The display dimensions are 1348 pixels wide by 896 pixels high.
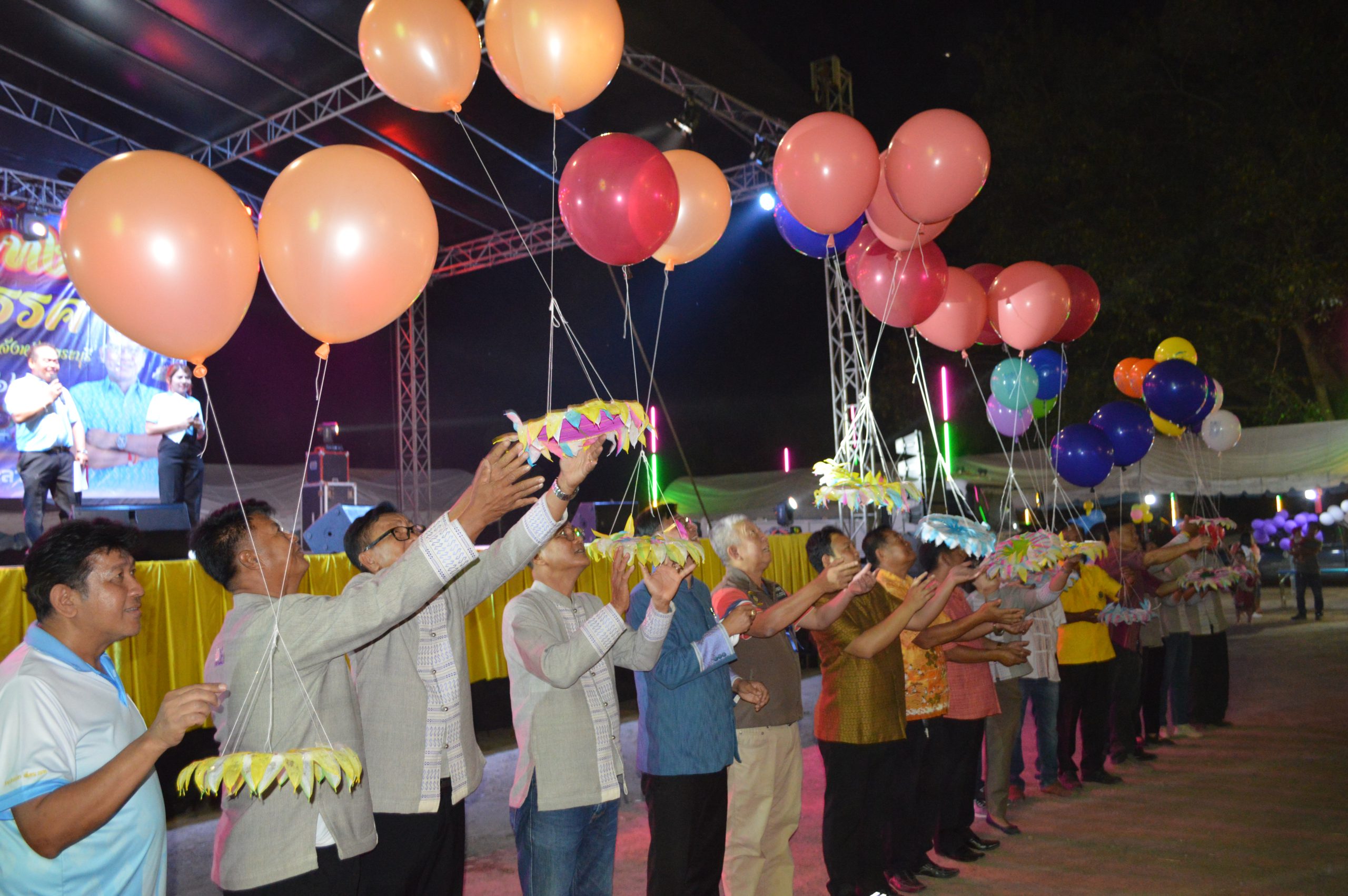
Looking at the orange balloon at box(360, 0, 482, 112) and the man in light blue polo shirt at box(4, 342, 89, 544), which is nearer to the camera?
the orange balloon at box(360, 0, 482, 112)

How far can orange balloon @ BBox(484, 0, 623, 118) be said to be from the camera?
3023 mm

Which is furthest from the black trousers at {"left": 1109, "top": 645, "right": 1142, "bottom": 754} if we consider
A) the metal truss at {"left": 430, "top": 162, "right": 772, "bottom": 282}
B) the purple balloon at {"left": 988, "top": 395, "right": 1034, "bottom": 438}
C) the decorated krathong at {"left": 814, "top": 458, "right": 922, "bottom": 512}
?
the metal truss at {"left": 430, "top": 162, "right": 772, "bottom": 282}

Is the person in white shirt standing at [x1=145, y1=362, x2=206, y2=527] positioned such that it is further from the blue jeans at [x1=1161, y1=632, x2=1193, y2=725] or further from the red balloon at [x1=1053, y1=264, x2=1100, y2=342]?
the blue jeans at [x1=1161, y1=632, x2=1193, y2=725]

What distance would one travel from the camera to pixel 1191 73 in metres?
11.6

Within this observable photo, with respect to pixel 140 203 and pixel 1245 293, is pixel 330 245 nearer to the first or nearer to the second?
pixel 140 203

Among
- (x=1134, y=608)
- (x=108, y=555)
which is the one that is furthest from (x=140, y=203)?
(x=1134, y=608)

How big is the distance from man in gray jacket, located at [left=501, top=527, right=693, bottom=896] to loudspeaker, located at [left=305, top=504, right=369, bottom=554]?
4.84 m

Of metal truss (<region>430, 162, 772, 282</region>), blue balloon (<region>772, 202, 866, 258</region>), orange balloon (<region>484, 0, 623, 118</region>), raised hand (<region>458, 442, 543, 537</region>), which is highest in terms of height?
→ metal truss (<region>430, 162, 772, 282</region>)

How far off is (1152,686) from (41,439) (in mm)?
8005

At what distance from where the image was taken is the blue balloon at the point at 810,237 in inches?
172

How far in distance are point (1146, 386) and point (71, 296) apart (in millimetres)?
9096

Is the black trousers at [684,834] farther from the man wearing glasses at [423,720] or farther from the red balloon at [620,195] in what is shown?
the red balloon at [620,195]

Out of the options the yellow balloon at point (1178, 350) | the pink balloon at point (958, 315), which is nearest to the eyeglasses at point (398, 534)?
the pink balloon at point (958, 315)

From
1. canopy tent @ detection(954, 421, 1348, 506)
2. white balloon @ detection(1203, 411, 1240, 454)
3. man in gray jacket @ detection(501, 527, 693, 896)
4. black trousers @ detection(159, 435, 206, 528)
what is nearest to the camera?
man in gray jacket @ detection(501, 527, 693, 896)
